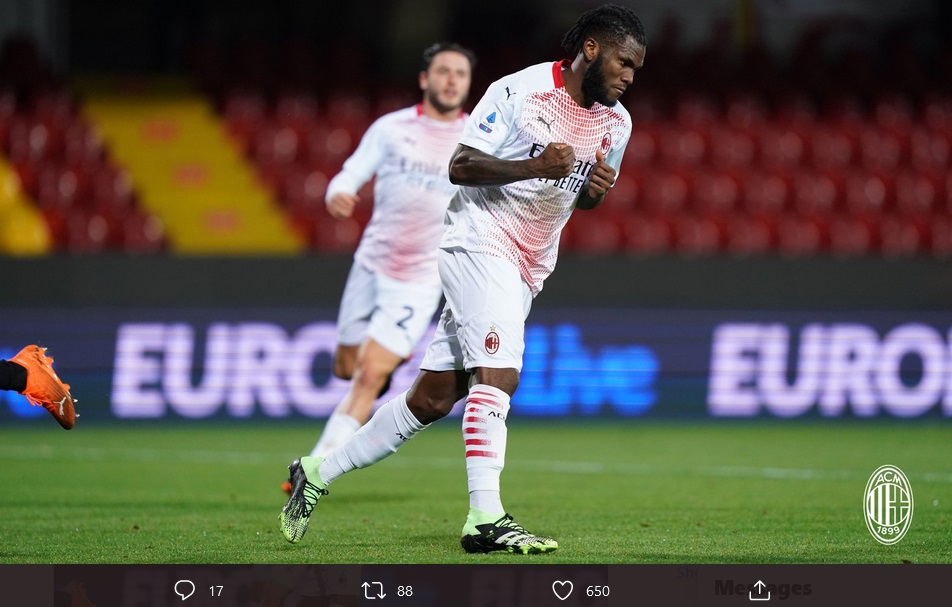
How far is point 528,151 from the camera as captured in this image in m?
5.69

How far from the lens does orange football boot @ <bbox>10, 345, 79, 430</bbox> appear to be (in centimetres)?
565

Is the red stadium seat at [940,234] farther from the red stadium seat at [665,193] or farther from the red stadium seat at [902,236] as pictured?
the red stadium seat at [665,193]

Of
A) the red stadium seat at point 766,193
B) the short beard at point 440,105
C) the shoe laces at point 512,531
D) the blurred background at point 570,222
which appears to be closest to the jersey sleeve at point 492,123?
the shoe laces at point 512,531

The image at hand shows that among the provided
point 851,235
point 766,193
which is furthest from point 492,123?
point 766,193

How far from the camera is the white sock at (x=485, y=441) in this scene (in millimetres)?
5488

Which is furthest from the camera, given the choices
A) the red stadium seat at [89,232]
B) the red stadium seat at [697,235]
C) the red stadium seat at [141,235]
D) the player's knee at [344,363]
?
the red stadium seat at [697,235]

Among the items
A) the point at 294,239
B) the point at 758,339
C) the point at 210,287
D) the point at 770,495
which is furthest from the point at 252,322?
the point at 770,495

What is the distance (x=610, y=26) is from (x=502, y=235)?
3.16 feet

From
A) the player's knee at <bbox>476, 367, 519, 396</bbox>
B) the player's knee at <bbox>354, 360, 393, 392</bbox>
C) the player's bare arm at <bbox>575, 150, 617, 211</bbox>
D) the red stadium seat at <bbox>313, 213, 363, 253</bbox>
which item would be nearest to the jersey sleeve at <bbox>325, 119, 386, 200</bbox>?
the player's knee at <bbox>354, 360, 393, 392</bbox>

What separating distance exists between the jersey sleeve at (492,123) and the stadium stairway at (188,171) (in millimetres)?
9219

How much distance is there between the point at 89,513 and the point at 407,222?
2.35 meters

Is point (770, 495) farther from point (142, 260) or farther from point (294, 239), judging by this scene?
point (294, 239)
